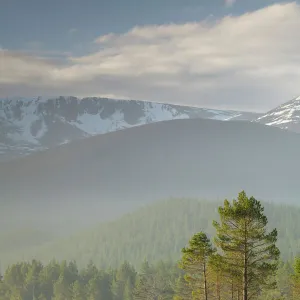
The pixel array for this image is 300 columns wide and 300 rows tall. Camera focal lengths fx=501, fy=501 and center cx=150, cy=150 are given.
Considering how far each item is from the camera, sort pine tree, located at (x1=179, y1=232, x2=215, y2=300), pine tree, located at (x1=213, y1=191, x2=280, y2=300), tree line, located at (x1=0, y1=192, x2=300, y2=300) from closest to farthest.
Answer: pine tree, located at (x1=213, y1=191, x2=280, y2=300), tree line, located at (x1=0, y1=192, x2=300, y2=300), pine tree, located at (x1=179, y1=232, x2=215, y2=300)

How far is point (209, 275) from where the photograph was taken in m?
49.6

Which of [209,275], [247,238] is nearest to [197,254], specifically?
[209,275]

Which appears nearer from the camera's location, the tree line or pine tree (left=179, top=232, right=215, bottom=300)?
the tree line

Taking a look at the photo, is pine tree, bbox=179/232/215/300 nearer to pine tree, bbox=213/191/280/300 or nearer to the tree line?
the tree line

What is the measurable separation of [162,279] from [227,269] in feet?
372

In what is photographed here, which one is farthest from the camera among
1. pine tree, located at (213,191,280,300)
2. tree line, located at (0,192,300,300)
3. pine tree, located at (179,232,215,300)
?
pine tree, located at (179,232,215,300)

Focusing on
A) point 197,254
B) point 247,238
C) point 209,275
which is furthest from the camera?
point 209,275

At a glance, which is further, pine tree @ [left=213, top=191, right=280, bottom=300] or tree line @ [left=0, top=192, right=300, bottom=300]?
tree line @ [left=0, top=192, right=300, bottom=300]

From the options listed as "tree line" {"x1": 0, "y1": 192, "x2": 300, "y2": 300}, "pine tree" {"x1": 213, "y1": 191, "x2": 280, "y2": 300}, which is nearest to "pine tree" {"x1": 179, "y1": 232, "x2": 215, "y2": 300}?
"tree line" {"x1": 0, "y1": 192, "x2": 300, "y2": 300}

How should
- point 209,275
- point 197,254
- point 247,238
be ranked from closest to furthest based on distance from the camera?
point 247,238, point 197,254, point 209,275

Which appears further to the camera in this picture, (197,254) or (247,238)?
(197,254)

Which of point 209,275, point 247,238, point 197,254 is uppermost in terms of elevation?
point 247,238

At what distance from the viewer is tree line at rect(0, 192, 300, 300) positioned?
41.8 metres

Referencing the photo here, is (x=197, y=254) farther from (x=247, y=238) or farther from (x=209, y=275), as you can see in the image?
(x=247, y=238)
